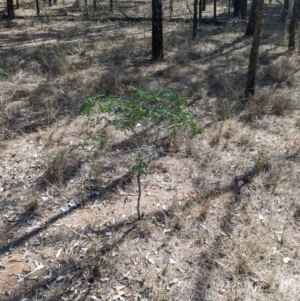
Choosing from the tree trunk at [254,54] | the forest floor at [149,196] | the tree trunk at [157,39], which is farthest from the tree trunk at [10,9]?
the tree trunk at [254,54]

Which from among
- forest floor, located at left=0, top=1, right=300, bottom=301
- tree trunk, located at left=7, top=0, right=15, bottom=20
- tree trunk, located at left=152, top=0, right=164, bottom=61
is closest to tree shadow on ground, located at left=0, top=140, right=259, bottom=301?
forest floor, located at left=0, top=1, right=300, bottom=301

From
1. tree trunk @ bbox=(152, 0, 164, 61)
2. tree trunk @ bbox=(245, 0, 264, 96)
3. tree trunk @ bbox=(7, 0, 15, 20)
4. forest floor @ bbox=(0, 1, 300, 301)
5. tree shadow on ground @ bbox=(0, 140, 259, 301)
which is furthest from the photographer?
tree trunk @ bbox=(7, 0, 15, 20)

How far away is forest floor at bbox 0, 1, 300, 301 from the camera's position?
3049 mm

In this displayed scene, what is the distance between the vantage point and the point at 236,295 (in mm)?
2865

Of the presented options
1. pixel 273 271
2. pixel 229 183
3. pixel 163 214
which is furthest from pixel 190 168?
pixel 273 271

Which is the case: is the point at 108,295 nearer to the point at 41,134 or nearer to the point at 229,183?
the point at 229,183

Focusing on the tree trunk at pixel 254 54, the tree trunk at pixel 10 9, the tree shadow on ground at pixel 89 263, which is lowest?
the tree shadow on ground at pixel 89 263

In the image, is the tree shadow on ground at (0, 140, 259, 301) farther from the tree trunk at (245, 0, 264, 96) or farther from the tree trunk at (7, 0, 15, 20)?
the tree trunk at (7, 0, 15, 20)

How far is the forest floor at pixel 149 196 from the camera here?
305 centimetres

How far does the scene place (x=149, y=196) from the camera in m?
4.04

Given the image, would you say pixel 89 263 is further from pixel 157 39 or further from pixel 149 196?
pixel 157 39

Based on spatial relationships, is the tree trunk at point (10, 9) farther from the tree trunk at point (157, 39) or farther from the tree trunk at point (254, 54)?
the tree trunk at point (254, 54)

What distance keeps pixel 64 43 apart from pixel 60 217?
6358 mm

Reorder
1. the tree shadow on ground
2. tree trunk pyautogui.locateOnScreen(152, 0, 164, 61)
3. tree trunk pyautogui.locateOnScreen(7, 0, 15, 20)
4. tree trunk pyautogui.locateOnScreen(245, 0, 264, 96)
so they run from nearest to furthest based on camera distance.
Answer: the tree shadow on ground, tree trunk pyautogui.locateOnScreen(245, 0, 264, 96), tree trunk pyautogui.locateOnScreen(152, 0, 164, 61), tree trunk pyautogui.locateOnScreen(7, 0, 15, 20)
